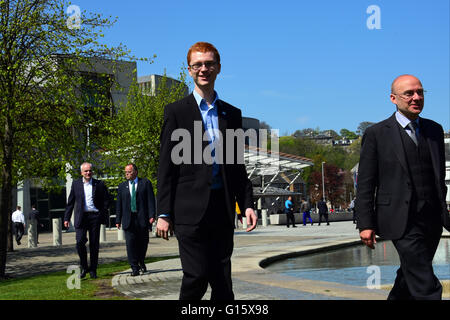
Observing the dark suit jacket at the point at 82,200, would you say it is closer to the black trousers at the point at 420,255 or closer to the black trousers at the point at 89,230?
the black trousers at the point at 89,230

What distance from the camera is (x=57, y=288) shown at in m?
9.37

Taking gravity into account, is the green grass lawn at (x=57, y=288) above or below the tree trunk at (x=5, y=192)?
below

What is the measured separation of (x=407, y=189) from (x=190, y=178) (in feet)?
5.56

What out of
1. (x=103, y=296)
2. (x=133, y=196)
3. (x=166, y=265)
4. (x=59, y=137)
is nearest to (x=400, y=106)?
(x=103, y=296)

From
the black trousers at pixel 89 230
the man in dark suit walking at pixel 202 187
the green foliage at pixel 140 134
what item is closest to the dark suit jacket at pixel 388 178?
the man in dark suit walking at pixel 202 187

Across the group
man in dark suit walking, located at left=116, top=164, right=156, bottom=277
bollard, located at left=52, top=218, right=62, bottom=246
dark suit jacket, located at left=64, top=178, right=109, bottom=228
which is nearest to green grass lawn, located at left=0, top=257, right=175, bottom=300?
man in dark suit walking, located at left=116, top=164, right=156, bottom=277

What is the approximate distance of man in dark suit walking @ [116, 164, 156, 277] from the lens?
418 inches

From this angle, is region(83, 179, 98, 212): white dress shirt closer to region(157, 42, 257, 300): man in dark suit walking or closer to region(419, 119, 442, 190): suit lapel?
region(157, 42, 257, 300): man in dark suit walking

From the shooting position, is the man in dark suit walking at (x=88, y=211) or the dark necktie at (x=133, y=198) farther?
the dark necktie at (x=133, y=198)

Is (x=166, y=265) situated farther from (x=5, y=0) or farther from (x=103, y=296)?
(x=5, y=0)

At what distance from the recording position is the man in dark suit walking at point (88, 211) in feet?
34.5

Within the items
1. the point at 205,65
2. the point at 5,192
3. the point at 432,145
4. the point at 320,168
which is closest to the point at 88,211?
the point at 5,192
